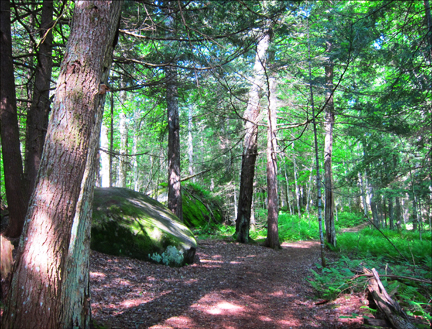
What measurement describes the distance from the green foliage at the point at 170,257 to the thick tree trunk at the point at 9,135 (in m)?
3.00

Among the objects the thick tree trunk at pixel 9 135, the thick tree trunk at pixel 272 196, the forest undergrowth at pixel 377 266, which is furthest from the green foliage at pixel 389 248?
the thick tree trunk at pixel 9 135

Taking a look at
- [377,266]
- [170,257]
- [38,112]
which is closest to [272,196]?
[377,266]

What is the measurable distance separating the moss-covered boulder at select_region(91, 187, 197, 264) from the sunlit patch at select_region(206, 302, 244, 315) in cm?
240

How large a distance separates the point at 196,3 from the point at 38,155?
5.01 metres

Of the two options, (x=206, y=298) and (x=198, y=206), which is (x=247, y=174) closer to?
(x=198, y=206)

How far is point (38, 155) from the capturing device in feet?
19.6

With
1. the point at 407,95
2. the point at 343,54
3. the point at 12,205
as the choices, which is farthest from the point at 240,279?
the point at 407,95

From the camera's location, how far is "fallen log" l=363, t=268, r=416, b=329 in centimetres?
337

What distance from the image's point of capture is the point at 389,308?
360cm

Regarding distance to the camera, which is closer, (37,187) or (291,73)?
(37,187)

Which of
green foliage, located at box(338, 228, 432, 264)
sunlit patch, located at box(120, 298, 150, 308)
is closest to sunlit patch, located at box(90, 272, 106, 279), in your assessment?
sunlit patch, located at box(120, 298, 150, 308)

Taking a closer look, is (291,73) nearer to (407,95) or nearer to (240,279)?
(407,95)

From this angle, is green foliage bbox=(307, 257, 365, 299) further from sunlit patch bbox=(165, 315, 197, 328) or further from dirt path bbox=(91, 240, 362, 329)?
sunlit patch bbox=(165, 315, 197, 328)

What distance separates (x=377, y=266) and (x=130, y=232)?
6.81 m
